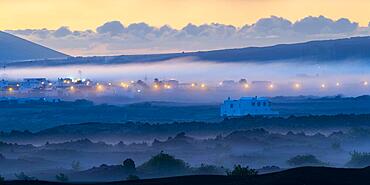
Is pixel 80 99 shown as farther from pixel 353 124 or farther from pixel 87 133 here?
pixel 353 124

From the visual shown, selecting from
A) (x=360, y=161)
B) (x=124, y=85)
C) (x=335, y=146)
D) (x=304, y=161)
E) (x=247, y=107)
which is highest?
(x=124, y=85)

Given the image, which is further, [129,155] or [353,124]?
[353,124]

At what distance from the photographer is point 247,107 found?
365 ft

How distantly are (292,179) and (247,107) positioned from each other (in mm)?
81029

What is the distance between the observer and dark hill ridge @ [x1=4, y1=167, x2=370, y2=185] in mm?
30336

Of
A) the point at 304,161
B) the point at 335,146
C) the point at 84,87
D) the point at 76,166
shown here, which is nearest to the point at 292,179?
the point at 304,161

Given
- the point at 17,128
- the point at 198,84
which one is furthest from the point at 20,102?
the point at 198,84

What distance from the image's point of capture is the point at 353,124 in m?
93.4

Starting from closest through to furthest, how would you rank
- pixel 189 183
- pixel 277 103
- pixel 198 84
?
pixel 189 183
pixel 277 103
pixel 198 84

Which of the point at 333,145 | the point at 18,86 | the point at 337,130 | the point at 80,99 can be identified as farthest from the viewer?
the point at 18,86

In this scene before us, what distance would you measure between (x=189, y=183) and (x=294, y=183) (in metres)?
4.86

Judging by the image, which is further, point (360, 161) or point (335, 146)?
point (335, 146)

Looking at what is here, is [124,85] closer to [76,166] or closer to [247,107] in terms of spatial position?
[247,107]

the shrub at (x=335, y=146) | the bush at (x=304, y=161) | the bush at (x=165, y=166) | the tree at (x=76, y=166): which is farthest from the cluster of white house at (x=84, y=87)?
the bush at (x=165, y=166)
